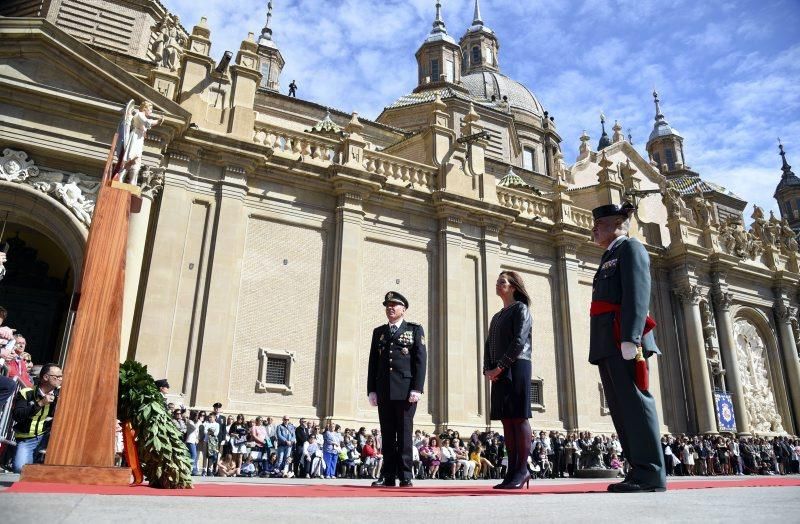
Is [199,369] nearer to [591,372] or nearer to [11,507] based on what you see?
[11,507]

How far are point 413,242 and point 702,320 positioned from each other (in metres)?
13.5

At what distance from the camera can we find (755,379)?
24.8m

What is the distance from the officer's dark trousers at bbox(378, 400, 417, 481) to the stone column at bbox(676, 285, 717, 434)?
63.2 feet

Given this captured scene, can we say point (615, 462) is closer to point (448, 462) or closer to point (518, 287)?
point (448, 462)

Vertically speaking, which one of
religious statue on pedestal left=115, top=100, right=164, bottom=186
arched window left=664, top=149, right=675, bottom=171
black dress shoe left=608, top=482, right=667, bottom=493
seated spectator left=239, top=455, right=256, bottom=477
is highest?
arched window left=664, top=149, right=675, bottom=171

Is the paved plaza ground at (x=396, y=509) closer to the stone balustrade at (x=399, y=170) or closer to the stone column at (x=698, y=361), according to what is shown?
the stone balustrade at (x=399, y=170)

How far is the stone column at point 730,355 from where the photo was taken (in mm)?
22594

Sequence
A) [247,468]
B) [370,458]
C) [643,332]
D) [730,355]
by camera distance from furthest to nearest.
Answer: [730,355] → [370,458] → [247,468] → [643,332]

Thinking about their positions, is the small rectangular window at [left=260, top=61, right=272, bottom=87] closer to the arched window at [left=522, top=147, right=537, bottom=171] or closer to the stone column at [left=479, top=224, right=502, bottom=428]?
the arched window at [left=522, top=147, right=537, bottom=171]

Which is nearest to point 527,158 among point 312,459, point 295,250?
point 295,250

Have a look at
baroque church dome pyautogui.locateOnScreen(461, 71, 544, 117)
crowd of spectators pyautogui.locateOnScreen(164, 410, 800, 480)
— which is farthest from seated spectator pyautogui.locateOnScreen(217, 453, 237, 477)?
baroque church dome pyautogui.locateOnScreen(461, 71, 544, 117)

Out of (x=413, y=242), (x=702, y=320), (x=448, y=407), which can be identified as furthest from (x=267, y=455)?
(x=702, y=320)

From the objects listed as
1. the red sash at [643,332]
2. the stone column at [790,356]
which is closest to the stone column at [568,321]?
the stone column at [790,356]

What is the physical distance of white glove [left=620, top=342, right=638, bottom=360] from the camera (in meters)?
4.64
